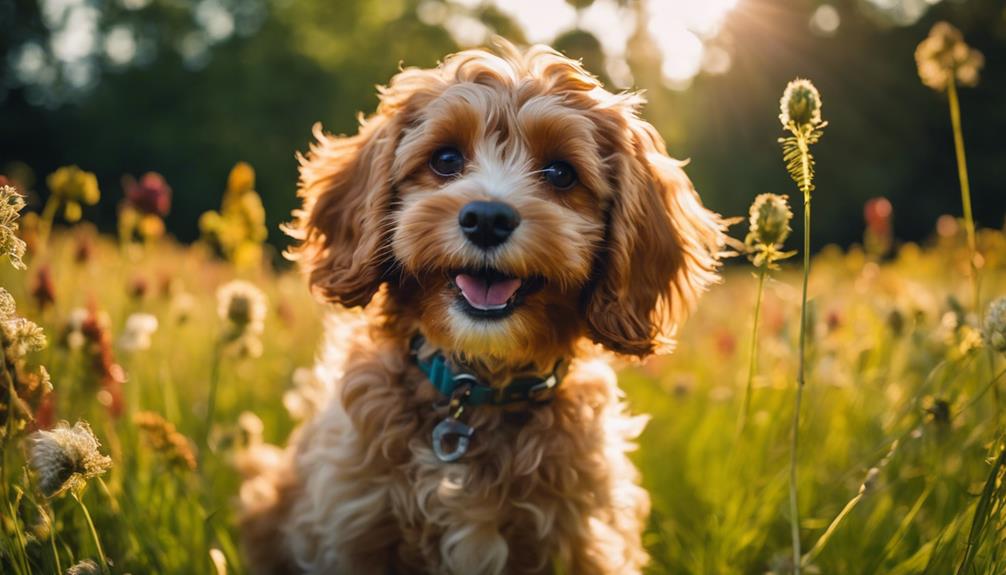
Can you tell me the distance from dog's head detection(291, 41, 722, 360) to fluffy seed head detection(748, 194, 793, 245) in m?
0.65

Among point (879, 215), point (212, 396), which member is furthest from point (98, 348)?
point (879, 215)

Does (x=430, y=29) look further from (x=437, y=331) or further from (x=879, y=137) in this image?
(x=437, y=331)

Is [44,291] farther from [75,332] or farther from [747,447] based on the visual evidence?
[747,447]

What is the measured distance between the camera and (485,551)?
8.50 feet

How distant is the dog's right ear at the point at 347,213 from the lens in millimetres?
2830

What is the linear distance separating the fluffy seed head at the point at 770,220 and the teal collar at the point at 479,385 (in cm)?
103

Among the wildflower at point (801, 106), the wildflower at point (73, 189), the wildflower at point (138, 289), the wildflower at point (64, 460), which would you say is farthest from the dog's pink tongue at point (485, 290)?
the wildflower at point (138, 289)

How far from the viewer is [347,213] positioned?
303 cm

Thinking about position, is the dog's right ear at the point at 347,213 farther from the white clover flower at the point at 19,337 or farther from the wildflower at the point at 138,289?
the white clover flower at the point at 19,337

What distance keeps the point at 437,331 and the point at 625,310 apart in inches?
25.5

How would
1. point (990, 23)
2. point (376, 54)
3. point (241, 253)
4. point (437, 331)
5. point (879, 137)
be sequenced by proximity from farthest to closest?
point (376, 54) → point (879, 137) → point (990, 23) → point (241, 253) → point (437, 331)

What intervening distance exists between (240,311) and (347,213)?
53 centimetres

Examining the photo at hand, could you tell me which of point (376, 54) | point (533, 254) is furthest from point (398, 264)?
point (376, 54)

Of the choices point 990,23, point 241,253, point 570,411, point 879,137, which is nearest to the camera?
point 570,411
